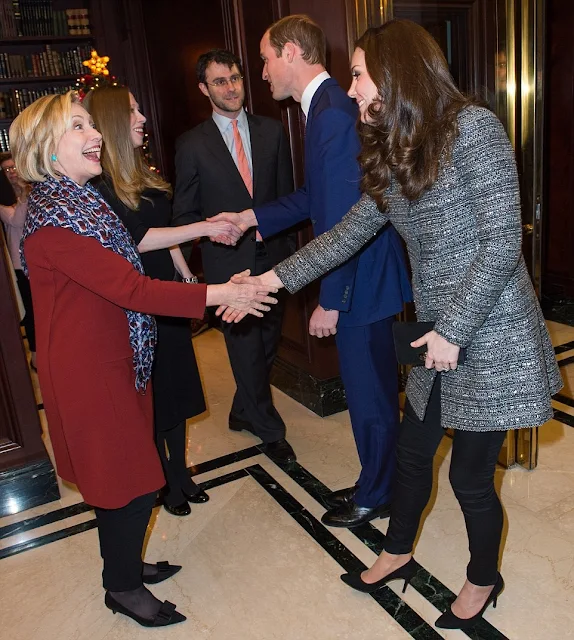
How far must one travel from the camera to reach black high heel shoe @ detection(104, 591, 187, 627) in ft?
6.52

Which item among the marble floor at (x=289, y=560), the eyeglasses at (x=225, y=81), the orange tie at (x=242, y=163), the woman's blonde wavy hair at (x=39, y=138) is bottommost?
the marble floor at (x=289, y=560)

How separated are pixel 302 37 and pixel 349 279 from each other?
88cm

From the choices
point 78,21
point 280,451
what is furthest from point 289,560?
point 78,21

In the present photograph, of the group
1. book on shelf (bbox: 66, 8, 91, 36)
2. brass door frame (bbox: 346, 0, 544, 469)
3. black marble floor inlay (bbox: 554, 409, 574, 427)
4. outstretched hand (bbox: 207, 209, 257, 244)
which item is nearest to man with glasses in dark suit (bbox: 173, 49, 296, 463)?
outstretched hand (bbox: 207, 209, 257, 244)

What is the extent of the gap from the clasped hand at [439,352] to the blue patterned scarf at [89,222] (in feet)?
2.58

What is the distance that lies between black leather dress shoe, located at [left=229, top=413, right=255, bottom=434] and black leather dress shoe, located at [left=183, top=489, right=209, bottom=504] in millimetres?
657

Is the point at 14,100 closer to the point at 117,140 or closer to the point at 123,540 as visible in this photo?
the point at 117,140

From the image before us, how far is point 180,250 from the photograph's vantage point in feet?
9.08

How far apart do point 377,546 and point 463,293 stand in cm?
119

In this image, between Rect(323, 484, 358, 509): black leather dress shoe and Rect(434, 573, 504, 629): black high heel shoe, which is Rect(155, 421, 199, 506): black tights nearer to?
Rect(323, 484, 358, 509): black leather dress shoe

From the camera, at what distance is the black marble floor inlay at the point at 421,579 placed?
72.5 inches

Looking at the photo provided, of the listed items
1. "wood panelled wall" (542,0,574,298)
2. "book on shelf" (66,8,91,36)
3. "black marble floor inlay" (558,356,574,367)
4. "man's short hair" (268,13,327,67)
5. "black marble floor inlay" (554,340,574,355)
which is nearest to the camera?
Answer: "man's short hair" (268,13,327,67)

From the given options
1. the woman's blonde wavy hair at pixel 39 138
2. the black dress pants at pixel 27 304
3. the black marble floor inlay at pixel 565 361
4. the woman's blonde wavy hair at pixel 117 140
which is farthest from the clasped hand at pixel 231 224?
the black dress pants at pixel 27 304

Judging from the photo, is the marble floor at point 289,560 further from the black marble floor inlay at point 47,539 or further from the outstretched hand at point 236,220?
the outstretched hand at point 236,220
